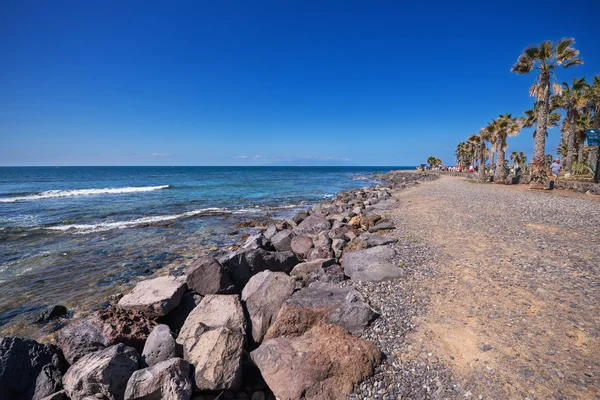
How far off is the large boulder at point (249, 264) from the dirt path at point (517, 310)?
450 centimetres

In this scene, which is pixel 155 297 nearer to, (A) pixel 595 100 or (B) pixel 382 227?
(B) pixel 382 227

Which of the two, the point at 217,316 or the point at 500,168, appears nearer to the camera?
the point at 217,316

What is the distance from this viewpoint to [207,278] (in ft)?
24.0

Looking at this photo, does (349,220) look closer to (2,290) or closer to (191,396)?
(191,396)

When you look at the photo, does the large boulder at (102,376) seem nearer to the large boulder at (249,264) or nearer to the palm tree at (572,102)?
the large boulder at (249,264)

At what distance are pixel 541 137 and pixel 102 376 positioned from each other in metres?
35.0

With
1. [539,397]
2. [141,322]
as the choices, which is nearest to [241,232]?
[141,322]

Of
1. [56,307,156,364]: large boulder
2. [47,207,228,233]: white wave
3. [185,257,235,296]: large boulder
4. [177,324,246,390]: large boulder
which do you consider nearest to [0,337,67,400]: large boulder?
[56,307,156,364]: large boulder

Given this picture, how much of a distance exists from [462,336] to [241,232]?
14.4 meters

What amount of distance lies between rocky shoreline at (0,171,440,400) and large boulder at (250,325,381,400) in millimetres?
15

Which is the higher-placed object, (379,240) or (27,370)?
(379,240)

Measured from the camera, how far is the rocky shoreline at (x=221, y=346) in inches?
171

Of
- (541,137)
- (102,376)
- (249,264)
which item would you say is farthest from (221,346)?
(541,137)

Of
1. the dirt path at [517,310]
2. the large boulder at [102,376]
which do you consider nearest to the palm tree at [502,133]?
the dirt path at [517,310]
